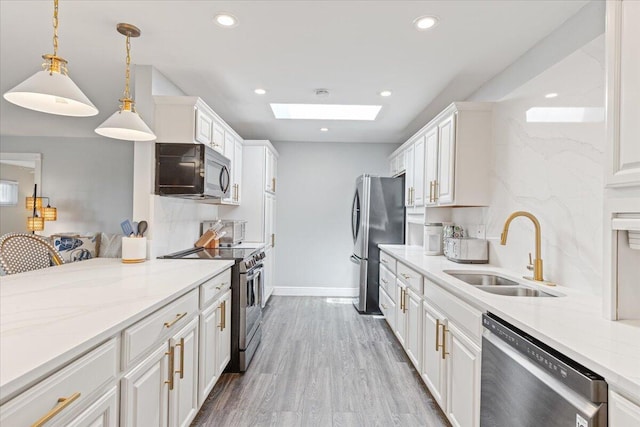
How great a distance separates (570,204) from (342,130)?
124 inches

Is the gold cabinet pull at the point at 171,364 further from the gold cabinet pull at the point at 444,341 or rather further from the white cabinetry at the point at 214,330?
the gold cabinet pull at the point at 444,341

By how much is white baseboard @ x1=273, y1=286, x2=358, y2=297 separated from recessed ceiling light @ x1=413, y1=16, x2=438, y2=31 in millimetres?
4036


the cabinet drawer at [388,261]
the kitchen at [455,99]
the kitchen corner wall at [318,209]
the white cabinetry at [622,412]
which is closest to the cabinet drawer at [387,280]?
the cabinet drawer at [388,261]

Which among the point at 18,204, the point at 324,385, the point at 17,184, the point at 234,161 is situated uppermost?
the point at 234,161

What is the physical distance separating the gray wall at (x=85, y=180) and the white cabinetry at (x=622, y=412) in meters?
5.61

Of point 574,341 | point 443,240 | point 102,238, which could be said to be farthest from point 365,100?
point 102,238

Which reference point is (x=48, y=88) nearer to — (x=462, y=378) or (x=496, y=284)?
(x=462, y=378)

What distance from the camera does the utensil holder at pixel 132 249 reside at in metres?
2.38

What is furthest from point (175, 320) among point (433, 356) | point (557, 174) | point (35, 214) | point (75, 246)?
point (35, 214)

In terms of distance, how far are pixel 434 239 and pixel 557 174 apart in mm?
1489

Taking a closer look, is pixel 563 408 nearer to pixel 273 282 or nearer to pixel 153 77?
pixel 153 77

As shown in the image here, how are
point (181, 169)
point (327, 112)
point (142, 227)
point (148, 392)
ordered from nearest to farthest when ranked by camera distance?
point (148, 392) → point (142, 227) → point (181, 169) → point (327, 112)

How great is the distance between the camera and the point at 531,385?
120cm

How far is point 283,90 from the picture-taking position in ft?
10.6
